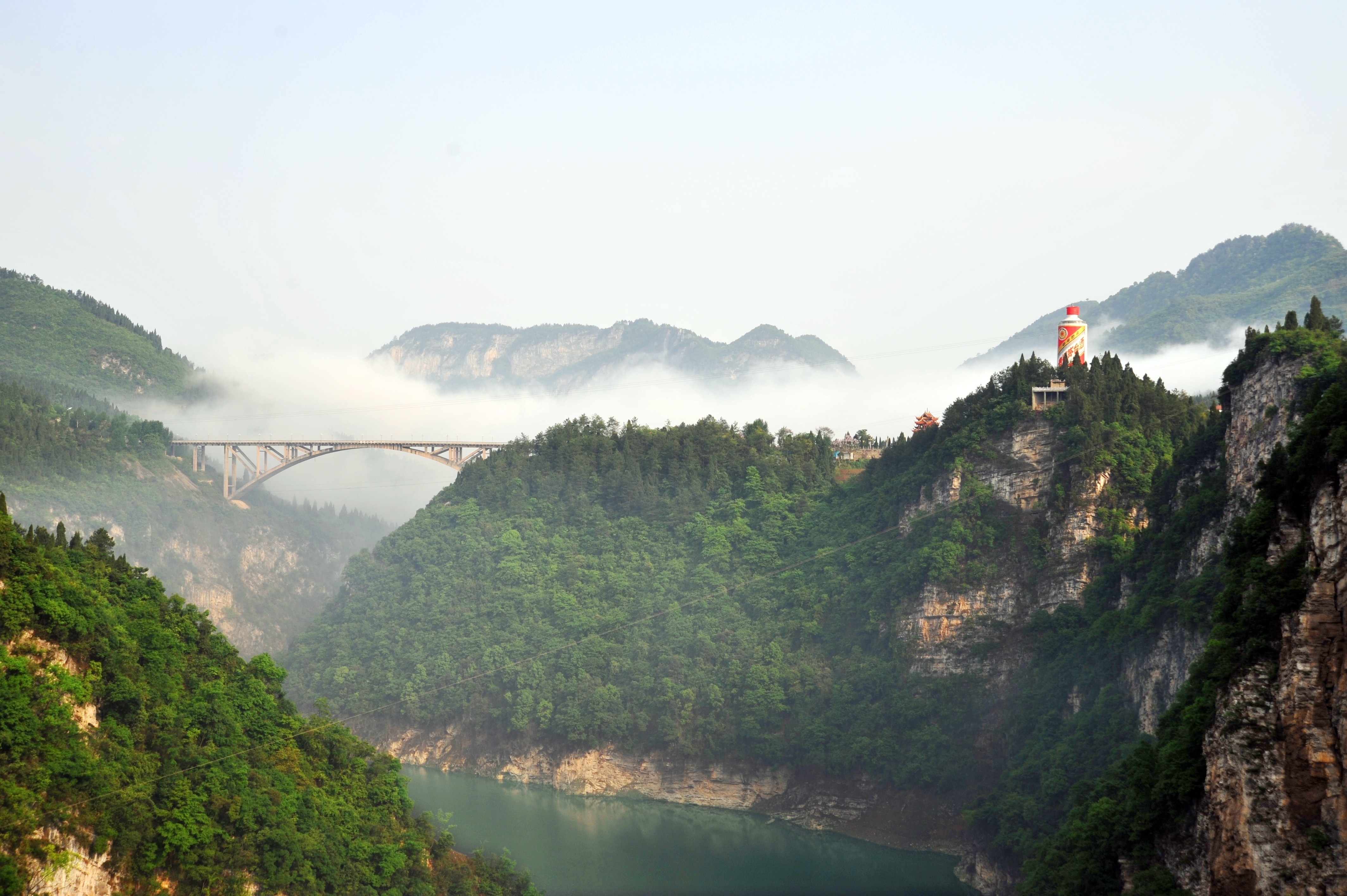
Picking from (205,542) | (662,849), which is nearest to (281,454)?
(205,542)

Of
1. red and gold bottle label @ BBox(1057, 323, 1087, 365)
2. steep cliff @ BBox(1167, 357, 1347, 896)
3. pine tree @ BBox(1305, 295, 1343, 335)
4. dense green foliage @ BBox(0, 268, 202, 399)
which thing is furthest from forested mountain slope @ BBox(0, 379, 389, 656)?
steep cliff @ BBox(1167, 357, 1347, 896)

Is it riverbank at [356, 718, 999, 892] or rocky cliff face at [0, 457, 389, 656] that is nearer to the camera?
riverbank at [356, 718, 999, 892]

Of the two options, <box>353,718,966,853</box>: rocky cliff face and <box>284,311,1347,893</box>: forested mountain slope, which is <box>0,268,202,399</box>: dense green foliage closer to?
<box>284,311,1347,893</box>: forested mountain slope

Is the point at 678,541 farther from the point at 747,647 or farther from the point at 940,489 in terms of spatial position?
the point at 940,489

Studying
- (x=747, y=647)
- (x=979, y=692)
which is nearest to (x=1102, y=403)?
(x=979, y=692)

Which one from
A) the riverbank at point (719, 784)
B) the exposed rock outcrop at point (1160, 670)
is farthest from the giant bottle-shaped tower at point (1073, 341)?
the riverbank at point (719, 784)
